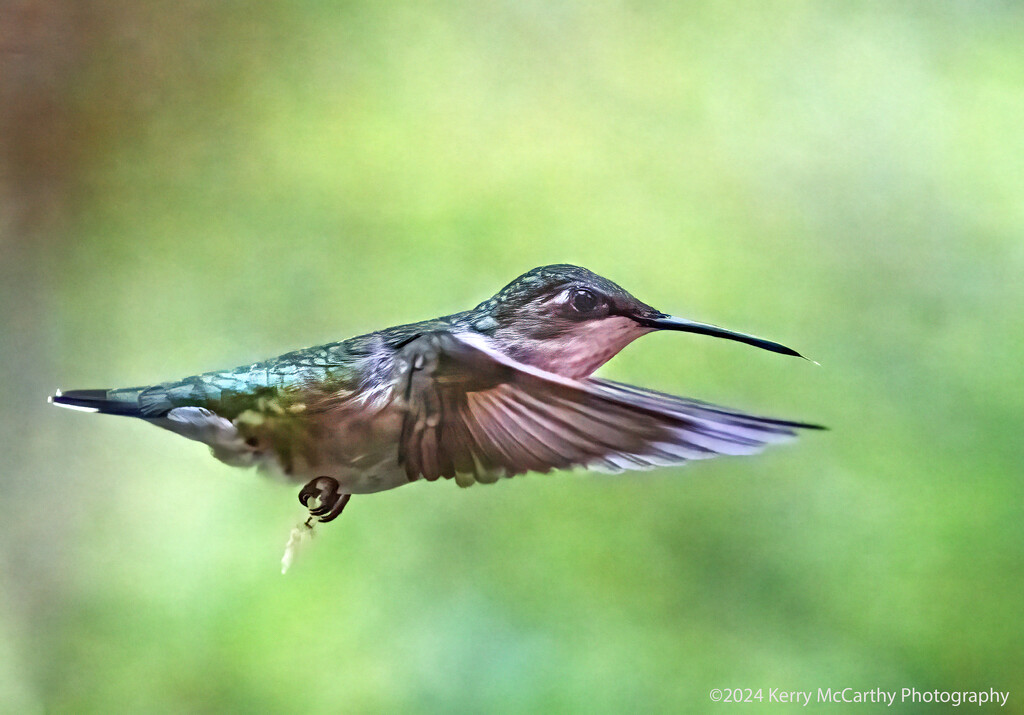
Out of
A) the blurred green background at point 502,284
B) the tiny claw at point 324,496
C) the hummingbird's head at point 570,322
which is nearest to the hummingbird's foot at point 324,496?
the tiny claw at point 324,496

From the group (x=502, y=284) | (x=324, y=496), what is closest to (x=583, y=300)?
(x=324, y=496)

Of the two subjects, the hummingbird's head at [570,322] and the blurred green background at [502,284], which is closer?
the hummingbird's head at [570,322]

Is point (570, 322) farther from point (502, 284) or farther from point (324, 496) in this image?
point (502, 284)

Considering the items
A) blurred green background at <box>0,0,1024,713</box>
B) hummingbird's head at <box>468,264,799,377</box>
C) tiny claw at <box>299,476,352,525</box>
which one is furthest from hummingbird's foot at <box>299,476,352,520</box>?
blurred green background at <box>0,0,1024,713</box>

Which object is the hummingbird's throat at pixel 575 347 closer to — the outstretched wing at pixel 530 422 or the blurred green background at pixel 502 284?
the outstretched wing at pixel 530 422

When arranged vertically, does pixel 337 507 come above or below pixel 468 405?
below

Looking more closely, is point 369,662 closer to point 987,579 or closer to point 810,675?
point 810,675

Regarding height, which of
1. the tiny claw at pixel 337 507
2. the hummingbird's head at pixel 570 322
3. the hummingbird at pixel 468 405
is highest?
the hummingbird's head at pixel 570 322

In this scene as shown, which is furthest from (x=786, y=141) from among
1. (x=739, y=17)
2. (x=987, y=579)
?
(x=987, y=579)
